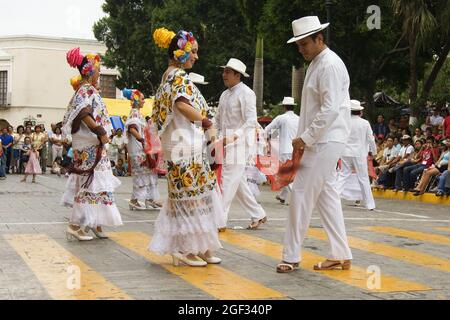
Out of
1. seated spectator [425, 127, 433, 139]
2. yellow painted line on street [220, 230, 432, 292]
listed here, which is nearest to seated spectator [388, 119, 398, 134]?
seated spectator [425, 127, 433, 139]

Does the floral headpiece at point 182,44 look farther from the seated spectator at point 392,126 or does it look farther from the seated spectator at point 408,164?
the seated spectator at point 392,126

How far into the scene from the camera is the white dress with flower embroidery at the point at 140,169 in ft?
44.9

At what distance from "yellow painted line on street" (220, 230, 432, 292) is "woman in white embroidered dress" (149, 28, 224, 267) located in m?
0.93

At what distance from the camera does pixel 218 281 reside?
6688 mm

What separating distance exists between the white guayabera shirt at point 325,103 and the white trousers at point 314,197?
13cm

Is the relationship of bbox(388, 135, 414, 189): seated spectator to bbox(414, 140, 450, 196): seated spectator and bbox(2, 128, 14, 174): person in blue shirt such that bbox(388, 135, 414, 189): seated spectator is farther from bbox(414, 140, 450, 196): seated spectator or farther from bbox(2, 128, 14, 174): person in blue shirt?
bbox(2, 128, 14, 174): person in blue shirt

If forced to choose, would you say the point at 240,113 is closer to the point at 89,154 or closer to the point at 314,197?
the point at 89,154

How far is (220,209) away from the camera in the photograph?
24.7ft

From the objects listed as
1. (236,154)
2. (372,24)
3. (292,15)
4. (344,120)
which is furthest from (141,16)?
(344,120)

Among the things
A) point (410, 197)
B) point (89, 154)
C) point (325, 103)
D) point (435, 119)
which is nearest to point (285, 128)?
point (410, 197)

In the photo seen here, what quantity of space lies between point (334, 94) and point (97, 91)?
3373mm

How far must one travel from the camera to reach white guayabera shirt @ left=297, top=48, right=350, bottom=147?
696 centimetres

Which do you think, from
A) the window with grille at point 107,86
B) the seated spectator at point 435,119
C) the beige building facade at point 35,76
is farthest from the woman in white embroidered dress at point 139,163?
the window with grille at point 107,86
